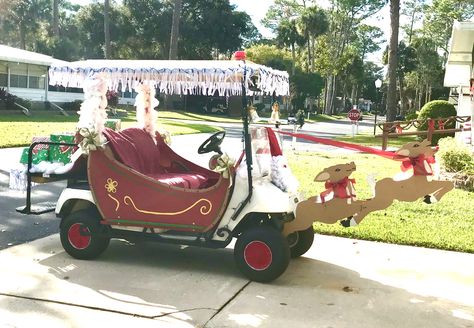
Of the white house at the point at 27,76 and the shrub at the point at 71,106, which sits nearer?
the white house at the point at 27,76

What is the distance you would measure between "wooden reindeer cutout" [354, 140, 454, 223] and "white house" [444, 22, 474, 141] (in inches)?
504

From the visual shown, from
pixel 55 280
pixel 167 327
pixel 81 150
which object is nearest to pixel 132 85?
pixel 81 150

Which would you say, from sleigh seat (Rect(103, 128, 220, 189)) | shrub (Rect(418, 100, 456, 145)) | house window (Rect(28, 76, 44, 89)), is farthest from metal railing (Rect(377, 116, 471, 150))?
house window (Rect(28, 76, 44, 89))

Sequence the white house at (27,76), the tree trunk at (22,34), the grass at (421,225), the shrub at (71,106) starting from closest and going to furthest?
1. the grass at (421,225)
2. the white house at (27,76)
3. the shrub at (71,106)
4. the tree trunk at (22,34)

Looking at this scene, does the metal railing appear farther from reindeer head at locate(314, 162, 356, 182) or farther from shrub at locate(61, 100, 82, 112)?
shrub at locate(61, 100, 82, 112)

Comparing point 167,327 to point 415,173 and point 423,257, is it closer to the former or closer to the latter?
A: point 415,173

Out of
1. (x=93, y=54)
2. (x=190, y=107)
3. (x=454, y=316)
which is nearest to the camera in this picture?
(x=454, y=316)

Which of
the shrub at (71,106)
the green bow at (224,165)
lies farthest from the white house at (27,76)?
the green bow at (224,165)

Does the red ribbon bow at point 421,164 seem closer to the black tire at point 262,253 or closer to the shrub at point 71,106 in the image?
the black tire at point 262,253

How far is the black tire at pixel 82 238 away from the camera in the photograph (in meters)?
5.36

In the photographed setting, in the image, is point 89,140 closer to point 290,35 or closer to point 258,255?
point 258,255

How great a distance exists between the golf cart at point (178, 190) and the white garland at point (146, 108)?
678mm

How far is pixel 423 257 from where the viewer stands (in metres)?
5.89

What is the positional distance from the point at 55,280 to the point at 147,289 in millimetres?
819
